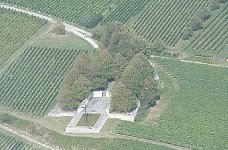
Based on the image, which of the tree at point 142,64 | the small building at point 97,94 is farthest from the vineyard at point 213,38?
the small building at point 97,94

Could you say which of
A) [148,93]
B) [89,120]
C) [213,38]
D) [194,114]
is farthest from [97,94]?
[213,38]

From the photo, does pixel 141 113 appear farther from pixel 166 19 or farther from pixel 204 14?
pixel 204 14

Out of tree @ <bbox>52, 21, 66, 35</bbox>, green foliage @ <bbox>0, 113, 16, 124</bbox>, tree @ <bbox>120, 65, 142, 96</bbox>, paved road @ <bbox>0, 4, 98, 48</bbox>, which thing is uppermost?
tree @ <bbox>120, 65, 142, 96</bbox>

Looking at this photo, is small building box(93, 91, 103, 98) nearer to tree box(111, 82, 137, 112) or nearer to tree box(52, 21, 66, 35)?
tree box(111, 82, 137, 112)

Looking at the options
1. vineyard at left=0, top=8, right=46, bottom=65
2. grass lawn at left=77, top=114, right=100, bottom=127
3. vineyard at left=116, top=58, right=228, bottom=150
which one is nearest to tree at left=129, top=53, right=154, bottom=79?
vineyard at left=116, top=58, right=228, bottom=150

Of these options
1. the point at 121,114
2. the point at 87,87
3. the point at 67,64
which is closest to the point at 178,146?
the point at 121,114

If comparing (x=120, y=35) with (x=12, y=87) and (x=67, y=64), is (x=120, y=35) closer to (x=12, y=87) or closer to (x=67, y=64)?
(x=67, y=64)
